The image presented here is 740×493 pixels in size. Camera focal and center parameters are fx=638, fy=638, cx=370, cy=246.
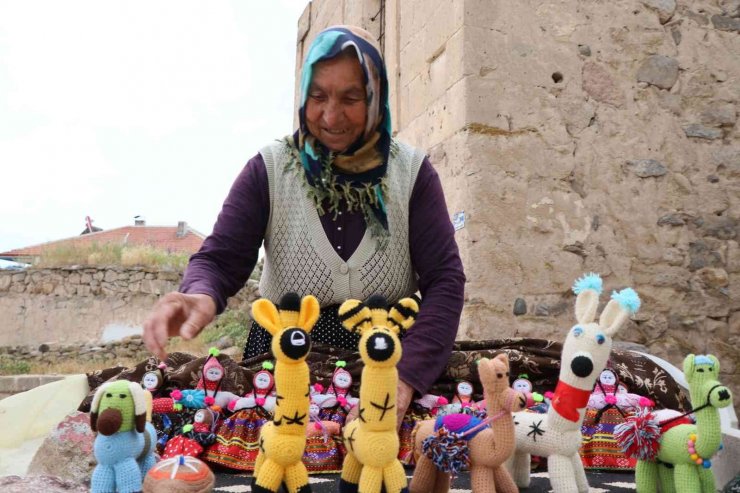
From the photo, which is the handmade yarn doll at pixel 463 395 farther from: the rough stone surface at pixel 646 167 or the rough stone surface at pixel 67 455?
the rough stone surface at pixel 646 167

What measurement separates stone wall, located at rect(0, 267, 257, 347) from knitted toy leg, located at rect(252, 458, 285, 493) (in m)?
11.5

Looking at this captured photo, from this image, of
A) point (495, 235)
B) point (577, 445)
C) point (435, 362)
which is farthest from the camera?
point (495, 235)

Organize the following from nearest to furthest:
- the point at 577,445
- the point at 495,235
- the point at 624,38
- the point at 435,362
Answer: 1. the point at 577,445
2. the point at 435,362
3. the point at 495,235
4. the point at 624,38

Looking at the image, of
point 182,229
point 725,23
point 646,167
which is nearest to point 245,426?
point 646,167

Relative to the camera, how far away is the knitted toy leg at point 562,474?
128 cm

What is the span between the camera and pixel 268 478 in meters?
1.13

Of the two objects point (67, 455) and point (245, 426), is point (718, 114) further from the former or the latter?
point (67, 455)

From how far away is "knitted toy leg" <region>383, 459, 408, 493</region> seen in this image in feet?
3.66

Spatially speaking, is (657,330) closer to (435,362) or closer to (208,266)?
(435,362)

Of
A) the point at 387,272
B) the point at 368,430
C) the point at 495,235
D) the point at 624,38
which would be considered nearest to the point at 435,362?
the point at 387,272

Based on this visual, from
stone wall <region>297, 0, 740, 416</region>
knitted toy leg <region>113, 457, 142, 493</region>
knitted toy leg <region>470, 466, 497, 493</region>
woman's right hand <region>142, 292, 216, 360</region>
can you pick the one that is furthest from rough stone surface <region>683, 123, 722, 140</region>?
knitted toy leg <region>113, 457, 142, 493</region>

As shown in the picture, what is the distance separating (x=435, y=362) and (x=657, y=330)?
2.72m

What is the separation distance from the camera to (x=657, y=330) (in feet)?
12.8

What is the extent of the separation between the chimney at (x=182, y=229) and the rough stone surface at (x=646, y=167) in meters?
20.2
